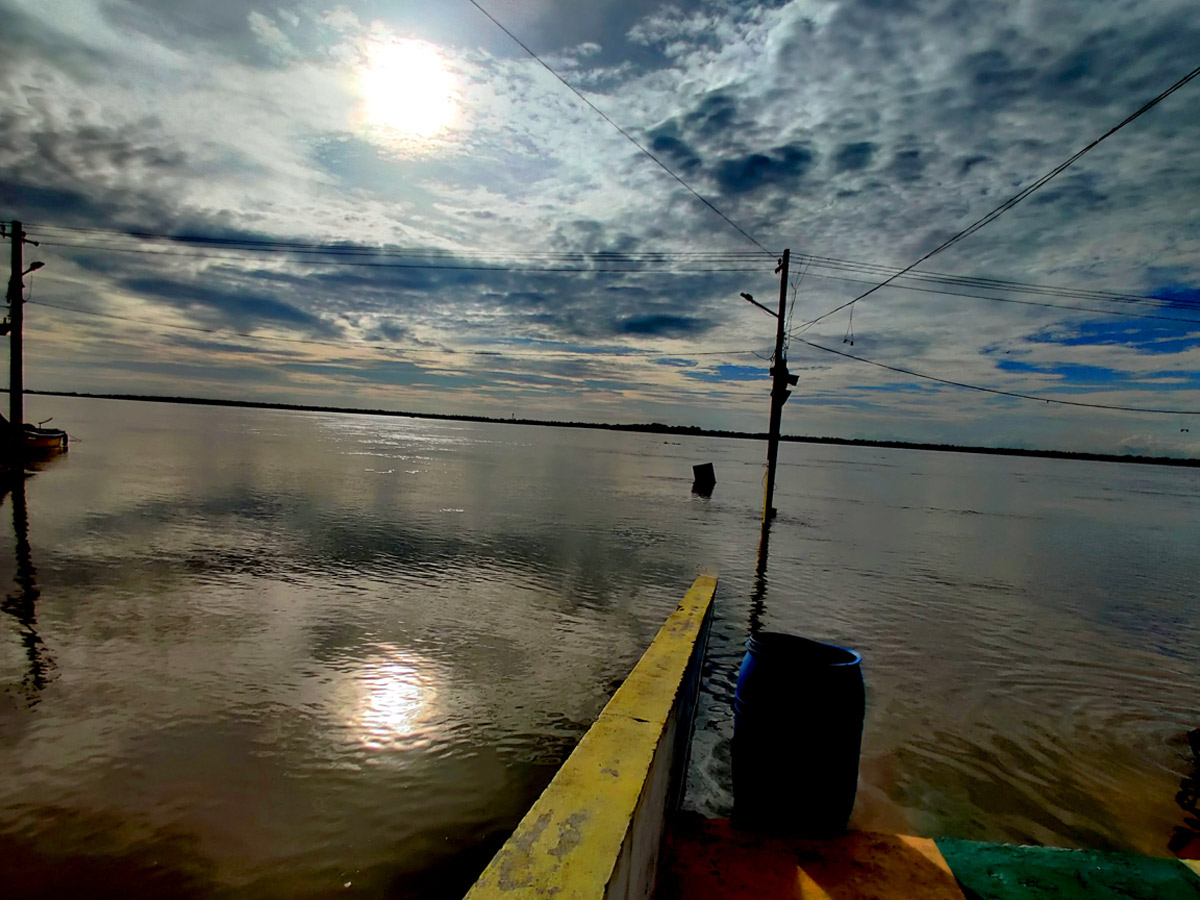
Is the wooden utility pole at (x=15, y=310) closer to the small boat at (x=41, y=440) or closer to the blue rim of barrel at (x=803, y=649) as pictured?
the small boat at (x=41, y=440)

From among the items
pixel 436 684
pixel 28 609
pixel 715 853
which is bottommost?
pixel 28 609

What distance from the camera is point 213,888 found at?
346 centimetres

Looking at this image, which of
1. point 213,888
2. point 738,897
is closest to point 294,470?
point 213,888

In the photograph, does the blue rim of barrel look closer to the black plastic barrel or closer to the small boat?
the black plastic barrel

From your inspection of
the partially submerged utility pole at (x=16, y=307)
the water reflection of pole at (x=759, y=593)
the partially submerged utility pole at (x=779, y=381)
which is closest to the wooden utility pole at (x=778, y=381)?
the partially submerged utility pole at (x=779, y=381)

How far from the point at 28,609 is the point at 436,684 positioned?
241 inches

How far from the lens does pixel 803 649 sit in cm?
386

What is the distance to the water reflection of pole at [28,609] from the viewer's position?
20.0 ft

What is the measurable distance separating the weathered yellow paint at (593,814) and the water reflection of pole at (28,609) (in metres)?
5.85

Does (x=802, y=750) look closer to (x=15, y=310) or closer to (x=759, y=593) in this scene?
(x=759, y=593)

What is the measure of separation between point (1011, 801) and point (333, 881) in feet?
15.6

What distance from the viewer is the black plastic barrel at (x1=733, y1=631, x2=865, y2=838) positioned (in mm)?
3324

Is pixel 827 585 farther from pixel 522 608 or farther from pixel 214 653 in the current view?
pixel 214 653

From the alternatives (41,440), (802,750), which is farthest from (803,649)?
(41,440)
